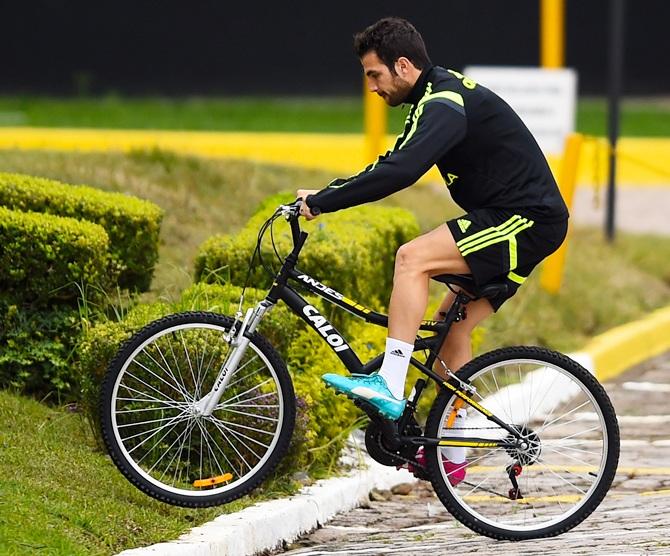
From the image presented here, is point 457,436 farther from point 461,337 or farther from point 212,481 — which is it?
point 212,481

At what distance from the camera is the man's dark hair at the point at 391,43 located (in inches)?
231

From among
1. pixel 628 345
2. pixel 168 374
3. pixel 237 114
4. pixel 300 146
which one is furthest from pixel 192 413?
pixel 237 114

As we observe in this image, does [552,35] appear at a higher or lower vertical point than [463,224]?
higher

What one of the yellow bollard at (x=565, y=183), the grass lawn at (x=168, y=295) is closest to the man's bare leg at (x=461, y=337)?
the grass lawn at (x=168, y=295)

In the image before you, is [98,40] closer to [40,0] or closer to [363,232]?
[40,0]

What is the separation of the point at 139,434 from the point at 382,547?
98 centimetres

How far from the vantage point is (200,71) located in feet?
82.6

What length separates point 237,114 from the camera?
23719 mm

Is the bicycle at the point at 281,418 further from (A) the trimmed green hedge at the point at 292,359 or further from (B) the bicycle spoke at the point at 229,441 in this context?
(A) the trimmed green hedge at the point at 292,359

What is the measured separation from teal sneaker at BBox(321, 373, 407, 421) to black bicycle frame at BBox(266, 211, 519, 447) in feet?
0.26

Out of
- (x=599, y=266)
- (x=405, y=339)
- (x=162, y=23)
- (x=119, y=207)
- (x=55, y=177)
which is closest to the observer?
(x=405, y=339)

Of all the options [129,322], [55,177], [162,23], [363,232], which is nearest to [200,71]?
[162,23]

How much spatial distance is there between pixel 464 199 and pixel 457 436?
866mm

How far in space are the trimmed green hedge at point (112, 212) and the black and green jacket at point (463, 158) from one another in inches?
84.7
